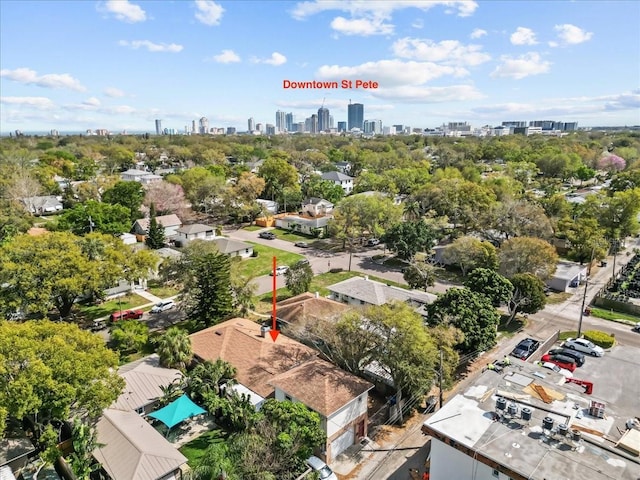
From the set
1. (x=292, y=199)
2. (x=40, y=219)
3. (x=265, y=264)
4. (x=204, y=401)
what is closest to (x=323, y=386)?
(x=204, y=401)

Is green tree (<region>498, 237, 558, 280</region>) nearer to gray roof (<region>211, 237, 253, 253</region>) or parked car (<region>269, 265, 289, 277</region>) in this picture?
parked car (<region>269, 265, 289, 277</region>)

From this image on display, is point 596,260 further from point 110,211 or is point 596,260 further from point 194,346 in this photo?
point 110,211

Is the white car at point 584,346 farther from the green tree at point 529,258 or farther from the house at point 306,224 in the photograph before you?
the house at point 306,224

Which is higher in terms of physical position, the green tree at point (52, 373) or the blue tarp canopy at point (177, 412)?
the green tree at point (52, 373)

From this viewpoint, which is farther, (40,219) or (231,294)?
(40,219)

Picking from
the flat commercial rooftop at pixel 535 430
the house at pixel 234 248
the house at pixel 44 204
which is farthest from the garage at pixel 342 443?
the house at pixel 44 204
